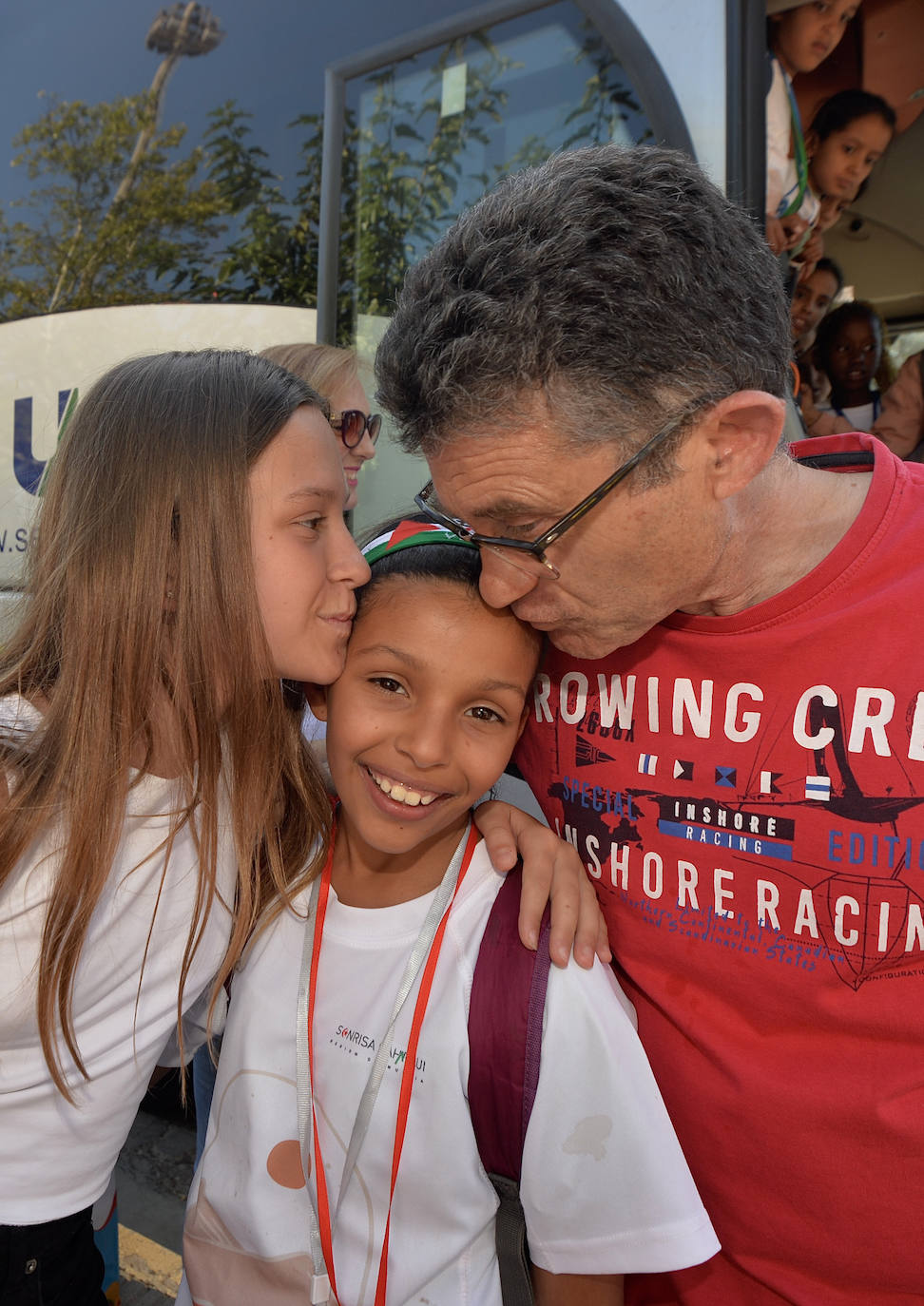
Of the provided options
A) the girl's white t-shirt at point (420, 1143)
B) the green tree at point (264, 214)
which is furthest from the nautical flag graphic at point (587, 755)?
the green tree at point (264, 214)

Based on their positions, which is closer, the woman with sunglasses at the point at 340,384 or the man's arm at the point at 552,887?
the man's arm at the point at 552,887

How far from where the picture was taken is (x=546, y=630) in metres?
1.56

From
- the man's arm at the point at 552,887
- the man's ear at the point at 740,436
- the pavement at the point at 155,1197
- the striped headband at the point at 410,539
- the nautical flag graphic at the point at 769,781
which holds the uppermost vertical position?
the man's ear at the point at 740,436

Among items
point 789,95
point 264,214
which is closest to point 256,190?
point 264,214

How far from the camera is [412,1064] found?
1417 mm

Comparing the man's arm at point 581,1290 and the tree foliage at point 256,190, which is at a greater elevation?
the tree foliage at point 256,190

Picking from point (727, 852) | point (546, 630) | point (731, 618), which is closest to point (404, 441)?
point (546, 630)

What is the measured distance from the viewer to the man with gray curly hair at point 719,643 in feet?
4.17

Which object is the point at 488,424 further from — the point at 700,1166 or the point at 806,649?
the point at 700,1166

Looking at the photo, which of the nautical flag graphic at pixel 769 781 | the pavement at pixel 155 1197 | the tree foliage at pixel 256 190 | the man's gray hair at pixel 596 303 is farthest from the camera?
the tree foliage at pixel 256 190

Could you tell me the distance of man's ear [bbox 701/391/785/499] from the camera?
1320 millimetres

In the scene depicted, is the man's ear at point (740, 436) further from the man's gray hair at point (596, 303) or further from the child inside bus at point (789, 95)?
the child inside bus at point (789, 95)

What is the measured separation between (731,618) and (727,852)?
35 centimetres

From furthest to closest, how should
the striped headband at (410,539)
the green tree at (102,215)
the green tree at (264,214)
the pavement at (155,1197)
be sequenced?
the green tree at (102,215)
the green tree at (264,214)
the pavement at (155,1197)
the striped headband at (410,539)
